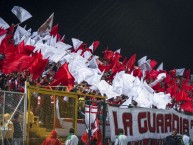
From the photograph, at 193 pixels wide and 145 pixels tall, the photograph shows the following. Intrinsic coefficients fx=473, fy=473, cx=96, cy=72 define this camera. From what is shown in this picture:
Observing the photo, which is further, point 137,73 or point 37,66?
point 137,73

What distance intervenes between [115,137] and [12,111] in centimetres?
369

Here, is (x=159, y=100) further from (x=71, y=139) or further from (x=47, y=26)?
(x=47, y=26)

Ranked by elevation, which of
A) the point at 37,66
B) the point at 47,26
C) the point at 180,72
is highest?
the point at 47,26

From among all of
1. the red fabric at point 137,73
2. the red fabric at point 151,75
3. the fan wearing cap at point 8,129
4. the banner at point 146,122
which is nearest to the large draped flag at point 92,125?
the banner at point 146,122

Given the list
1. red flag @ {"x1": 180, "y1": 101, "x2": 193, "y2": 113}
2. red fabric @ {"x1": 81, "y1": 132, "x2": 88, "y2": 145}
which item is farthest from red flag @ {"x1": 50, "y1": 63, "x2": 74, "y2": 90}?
red flag @ {"x1": 180, "y1": 101, "x2": 193, "y2": 113}

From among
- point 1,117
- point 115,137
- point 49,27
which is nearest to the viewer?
point 1,117

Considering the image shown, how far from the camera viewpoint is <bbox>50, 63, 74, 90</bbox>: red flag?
554 inches

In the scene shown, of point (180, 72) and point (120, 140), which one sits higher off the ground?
point (180, 72)

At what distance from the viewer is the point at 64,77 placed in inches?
557

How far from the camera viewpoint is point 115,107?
13.6 meters

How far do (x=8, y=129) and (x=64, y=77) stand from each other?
3.92 meters

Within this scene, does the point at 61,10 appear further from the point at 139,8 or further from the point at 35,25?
the point at 139,8

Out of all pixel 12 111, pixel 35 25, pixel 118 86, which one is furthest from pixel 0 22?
pixel 35 25

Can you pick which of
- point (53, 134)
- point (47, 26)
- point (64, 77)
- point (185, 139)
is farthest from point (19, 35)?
point (53, 134)
